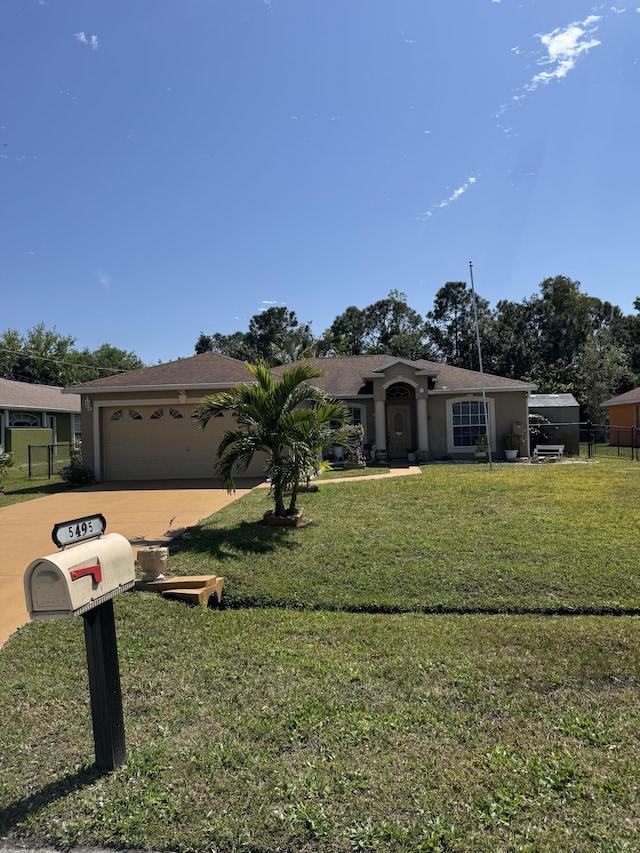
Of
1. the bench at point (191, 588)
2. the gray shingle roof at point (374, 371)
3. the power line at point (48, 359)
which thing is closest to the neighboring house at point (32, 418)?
the gray shingle roof at point (374, 371)

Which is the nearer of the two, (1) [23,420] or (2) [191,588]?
(2) [191,588]

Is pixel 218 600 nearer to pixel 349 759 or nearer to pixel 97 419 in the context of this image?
pixel 349 759

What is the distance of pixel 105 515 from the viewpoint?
1030 centimetres

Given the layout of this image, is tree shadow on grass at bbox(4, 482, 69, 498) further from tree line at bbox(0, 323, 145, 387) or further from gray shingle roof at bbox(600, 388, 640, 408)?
tree line at bbox(0, 323, 145, 387)

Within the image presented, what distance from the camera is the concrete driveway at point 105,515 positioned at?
20.9 feet

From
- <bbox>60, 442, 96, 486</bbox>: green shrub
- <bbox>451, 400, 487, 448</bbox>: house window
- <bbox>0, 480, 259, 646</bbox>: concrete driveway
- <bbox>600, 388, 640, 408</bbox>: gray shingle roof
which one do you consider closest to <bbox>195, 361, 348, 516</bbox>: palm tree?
<bbox>0, 480, 259, 646</bbox>: concrete driveway

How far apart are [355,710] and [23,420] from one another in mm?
25259

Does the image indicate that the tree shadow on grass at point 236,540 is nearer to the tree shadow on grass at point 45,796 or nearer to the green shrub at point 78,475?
the tree shadow on grass at point 45,796

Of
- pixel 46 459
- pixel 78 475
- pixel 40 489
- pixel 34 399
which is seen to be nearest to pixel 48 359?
pixel 34 399

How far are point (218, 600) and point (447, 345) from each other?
38949 mm

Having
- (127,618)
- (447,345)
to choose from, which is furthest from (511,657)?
(447,345)

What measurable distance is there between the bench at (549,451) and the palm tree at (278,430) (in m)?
12.3

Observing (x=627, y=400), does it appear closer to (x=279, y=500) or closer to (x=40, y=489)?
(x=279, y=500)

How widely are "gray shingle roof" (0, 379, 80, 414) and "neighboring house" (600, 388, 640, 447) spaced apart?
2516 cm
